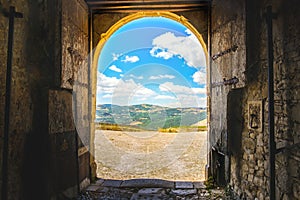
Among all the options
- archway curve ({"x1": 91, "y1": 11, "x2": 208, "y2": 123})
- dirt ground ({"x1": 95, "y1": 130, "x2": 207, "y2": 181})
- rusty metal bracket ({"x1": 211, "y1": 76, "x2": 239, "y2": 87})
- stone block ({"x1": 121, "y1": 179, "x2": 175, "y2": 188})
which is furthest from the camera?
dirt ground ({"x1": 95, "y1": 130, "x2": 207, "y2": 181})

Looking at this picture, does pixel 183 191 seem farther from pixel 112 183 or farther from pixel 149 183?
pixel 112 183

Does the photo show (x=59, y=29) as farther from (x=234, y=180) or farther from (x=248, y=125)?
(x=234, y=180)

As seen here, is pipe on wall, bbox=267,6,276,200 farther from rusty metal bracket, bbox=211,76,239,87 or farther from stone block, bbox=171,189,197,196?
stone block, bbox=171,189,197,196

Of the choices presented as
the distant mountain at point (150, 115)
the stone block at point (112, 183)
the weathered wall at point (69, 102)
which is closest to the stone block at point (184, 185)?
the stone block at point (112, 183)

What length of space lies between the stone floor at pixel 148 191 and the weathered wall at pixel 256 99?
62cm

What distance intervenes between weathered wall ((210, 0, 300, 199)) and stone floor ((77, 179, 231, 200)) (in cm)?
62

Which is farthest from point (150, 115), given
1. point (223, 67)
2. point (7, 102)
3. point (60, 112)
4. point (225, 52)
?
point (7, 102)

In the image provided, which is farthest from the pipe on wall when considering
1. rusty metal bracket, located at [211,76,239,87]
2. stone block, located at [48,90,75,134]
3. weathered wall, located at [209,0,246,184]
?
stone block, located at [48,90,75,134]

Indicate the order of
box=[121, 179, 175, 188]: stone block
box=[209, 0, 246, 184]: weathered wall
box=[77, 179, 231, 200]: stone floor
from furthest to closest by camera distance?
box=[121, 179, 175, 188]: stone block < box=[77, 179, 231, 200]: stone floor < box=[209, 0, 246, 184]: weathered wall

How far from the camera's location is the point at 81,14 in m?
4.32

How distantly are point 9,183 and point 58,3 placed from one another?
212 cm

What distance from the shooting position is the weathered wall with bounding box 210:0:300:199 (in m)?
2.25

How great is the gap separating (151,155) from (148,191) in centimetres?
273

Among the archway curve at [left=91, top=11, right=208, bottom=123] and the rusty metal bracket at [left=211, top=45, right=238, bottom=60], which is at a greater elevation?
the archway curve at [left=91, top=11, right=208, bottom=123]
